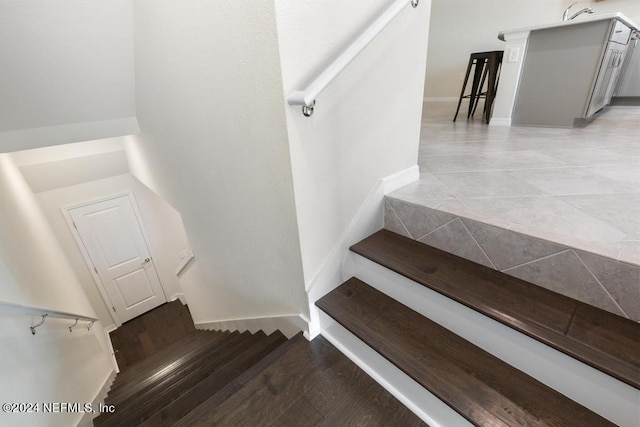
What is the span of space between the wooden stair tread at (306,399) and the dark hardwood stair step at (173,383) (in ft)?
2.40

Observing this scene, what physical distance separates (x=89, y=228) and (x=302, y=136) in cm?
451

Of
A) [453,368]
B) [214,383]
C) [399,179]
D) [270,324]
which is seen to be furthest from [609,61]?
[214,383]

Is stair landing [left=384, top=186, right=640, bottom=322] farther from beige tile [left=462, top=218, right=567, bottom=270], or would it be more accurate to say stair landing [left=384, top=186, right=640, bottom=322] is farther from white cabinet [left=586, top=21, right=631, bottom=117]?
white cabinet [left=586, top=21, right=631, bottom=117]

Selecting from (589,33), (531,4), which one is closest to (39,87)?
(589,33)

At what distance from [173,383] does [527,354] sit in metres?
2.31

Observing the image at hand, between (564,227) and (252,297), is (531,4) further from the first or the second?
(252,297)

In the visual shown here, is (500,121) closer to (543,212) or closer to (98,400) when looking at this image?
(543,212)

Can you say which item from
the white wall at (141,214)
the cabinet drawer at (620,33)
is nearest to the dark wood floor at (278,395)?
the white wall at (141,214)

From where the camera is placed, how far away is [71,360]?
2.30 metres

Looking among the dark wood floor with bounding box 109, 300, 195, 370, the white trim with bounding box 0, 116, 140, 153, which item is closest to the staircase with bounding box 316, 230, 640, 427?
the white trim with bounding box 0, 116, 140, 153

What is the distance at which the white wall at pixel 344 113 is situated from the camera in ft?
3.41

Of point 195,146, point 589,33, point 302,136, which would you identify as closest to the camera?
point 302,136

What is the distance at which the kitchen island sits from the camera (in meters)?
2.56

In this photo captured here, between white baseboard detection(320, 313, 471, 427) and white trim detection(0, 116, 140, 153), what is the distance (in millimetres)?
2239
